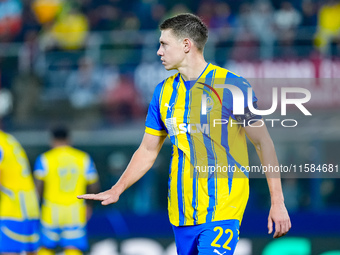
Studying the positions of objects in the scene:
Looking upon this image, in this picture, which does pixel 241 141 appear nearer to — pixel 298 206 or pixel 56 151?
pixel 56 151

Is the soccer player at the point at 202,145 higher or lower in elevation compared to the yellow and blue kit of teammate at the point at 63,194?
higher

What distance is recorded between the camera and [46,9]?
47.1 ft

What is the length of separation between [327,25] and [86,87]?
480 centimetres

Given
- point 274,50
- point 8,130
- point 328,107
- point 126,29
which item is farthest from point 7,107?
point 328,107

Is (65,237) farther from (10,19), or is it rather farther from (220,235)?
(10,19)

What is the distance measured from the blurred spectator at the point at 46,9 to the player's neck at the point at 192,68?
409 inches

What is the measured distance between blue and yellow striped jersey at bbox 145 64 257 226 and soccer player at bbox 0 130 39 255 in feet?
9.76

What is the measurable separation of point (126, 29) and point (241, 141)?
9.80 m

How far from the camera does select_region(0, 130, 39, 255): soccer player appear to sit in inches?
268

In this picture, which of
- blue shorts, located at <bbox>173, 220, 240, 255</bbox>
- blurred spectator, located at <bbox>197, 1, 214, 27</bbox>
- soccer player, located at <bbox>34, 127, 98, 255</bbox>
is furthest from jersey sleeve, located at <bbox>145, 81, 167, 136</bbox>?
blurred spectator, located at <bbox>197, 1, 214, 27</bbox>

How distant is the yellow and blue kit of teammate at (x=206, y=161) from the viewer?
4.08 meters

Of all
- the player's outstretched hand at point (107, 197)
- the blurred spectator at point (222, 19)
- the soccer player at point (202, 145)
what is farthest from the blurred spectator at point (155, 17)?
the player's outstretched hand at point (107, 197)

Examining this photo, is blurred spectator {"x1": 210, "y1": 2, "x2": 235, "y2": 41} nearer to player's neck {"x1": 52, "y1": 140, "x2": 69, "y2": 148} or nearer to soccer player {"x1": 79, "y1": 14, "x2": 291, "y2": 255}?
player's neck {"x1": 52, "y1": 140, "x2": 69, "y2": 148}

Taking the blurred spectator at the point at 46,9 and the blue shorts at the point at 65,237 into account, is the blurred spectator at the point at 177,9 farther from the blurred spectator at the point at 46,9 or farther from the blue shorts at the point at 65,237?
the blue shorts at the point at 65,237
